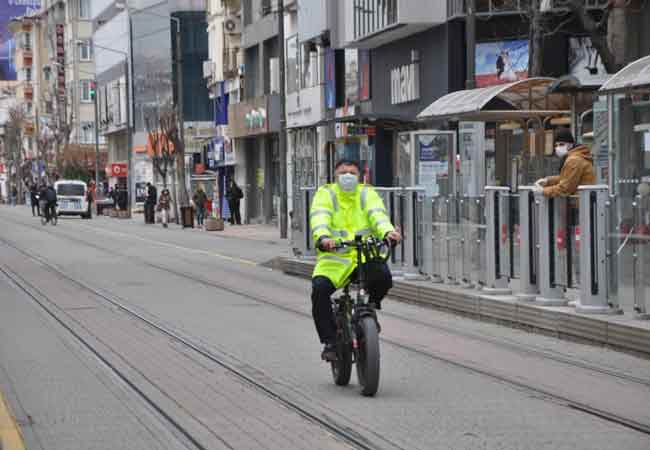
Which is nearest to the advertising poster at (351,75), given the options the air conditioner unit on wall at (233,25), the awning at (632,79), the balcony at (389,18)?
the balcony at (389,18)

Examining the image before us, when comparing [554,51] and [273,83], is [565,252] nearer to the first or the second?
[554,51]

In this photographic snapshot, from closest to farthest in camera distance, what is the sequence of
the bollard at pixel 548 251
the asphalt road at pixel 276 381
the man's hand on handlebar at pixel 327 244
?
the asphalt road at pixel 276 381 → the man's hand on handlebar at pixel 327 244 → the bollard at pixel 548 251

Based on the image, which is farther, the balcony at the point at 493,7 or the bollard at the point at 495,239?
the balcony at the point at 493,7

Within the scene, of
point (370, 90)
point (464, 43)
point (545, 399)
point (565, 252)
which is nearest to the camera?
point (545, 399)

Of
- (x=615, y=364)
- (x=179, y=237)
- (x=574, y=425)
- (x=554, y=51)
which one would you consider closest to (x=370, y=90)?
(x=179, y=237)

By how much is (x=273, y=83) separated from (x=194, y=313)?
38.9 metres

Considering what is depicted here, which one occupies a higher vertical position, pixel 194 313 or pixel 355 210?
pixel 355 210

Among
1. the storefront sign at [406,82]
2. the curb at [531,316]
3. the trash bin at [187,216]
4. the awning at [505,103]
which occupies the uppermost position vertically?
the storefront sign at [406,82]

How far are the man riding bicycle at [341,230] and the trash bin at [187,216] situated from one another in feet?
141

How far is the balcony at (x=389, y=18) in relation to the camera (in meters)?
35.3

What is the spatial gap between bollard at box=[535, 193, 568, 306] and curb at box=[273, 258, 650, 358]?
0.69 ft

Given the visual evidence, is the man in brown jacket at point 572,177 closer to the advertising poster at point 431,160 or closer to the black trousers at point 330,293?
the black trousers at point 330,293

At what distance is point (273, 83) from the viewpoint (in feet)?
182

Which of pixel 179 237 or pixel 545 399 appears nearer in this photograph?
pixel 545 399
